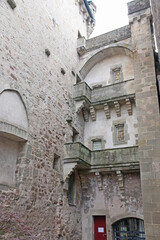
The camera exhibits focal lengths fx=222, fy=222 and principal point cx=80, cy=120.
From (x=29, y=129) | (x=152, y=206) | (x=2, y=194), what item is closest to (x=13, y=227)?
(x=2, y=194)

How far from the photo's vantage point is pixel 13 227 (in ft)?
18.2

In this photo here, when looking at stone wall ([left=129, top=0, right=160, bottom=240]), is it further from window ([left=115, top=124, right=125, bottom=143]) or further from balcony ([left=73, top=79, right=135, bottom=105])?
window ([left=115, top=124, right=125, bottom=143])

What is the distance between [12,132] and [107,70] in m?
7.13

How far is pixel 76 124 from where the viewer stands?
10.4m

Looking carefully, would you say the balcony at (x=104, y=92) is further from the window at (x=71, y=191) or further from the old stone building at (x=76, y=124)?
the window at (x=71, y=191)

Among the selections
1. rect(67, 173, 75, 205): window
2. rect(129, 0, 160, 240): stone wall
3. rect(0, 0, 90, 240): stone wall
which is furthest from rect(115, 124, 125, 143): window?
rect(129, 0, 160, 240): stone wall

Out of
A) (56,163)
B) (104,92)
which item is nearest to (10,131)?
(56,163)

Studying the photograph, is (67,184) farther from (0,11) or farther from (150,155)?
(0,11)

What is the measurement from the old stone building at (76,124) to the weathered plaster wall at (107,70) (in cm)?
6

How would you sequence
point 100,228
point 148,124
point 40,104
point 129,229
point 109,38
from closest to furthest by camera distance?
point 148,124 < point 40,104 < point 129,229 < point 100,228 < point 109,38

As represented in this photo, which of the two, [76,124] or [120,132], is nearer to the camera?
[120,132]

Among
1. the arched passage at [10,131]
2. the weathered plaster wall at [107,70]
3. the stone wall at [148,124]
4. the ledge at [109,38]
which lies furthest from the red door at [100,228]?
the ledge at [109,38]

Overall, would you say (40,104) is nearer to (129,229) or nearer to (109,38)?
(129,229)

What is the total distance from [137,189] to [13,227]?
5.18 meters
